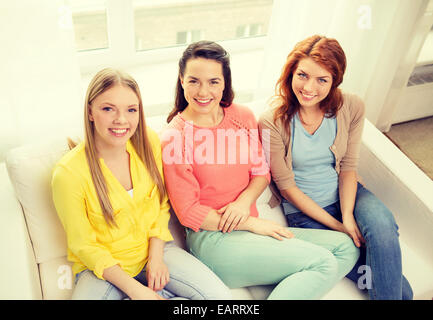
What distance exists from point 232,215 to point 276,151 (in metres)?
0.31

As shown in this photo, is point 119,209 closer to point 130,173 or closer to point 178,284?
point 130,173

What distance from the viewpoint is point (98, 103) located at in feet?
3.90

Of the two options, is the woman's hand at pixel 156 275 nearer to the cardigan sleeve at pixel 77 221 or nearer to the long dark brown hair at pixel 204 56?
the cardigan sleeve at pixel 77 221

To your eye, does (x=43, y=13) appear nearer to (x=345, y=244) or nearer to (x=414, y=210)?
(x=345, y=244)

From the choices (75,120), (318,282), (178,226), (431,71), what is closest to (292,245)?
Answer: (318,282)

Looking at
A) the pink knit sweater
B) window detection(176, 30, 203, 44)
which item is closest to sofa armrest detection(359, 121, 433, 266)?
the pink knit sweater

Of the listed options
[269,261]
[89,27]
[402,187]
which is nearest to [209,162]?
[269,261]

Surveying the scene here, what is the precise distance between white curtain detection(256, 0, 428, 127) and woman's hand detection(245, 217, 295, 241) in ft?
2.79

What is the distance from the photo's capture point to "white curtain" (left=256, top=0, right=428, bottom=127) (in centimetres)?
188

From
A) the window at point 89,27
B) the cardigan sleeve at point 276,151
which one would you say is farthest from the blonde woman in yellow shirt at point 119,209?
the window at point 89,27

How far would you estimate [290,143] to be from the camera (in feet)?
5.09

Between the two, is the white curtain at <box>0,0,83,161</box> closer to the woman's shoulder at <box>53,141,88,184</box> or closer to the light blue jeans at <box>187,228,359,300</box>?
the woman's shoulder at <box>53,141,88,184</box>

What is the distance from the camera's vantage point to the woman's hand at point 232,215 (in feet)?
4.63
